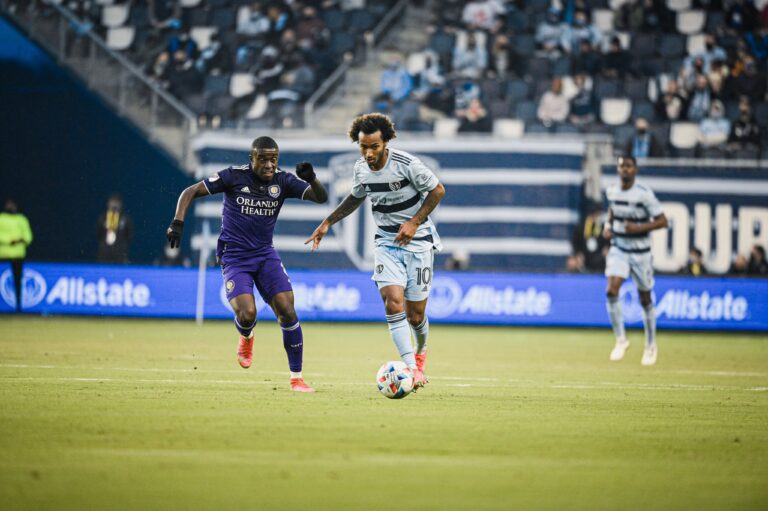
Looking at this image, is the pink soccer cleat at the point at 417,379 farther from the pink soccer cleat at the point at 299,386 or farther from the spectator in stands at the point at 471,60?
the spectator in stands at the point at 471,60

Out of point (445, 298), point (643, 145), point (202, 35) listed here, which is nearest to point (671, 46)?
point (643, 145)

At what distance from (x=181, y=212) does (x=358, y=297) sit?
13695mm

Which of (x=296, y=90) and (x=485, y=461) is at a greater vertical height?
(x=296, y=90)

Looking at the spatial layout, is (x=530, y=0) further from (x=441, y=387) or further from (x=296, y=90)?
(x=441, y=387)

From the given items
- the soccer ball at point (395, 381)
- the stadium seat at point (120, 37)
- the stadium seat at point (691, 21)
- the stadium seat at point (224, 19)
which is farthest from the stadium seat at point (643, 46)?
the soccer ball at point (395, 381)

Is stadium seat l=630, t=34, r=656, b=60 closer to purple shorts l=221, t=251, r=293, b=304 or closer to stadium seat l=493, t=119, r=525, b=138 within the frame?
stadium seat l=493, t=119, r=525, b=138

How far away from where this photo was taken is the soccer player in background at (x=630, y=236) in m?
16.4

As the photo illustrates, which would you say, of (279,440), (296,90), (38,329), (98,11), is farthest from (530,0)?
(279,440)

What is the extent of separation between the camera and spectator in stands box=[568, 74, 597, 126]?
1065 inches

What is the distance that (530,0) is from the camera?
98.8ft

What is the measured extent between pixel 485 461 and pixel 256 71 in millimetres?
22982

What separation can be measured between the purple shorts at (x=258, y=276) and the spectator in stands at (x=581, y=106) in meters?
16.6

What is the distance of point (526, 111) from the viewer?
27.6 meters

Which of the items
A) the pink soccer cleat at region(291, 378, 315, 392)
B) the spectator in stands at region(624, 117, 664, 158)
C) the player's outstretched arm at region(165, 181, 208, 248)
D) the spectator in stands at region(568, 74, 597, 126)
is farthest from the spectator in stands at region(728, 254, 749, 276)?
the player's outstretched arm at region(165, 181, 208, 248)
